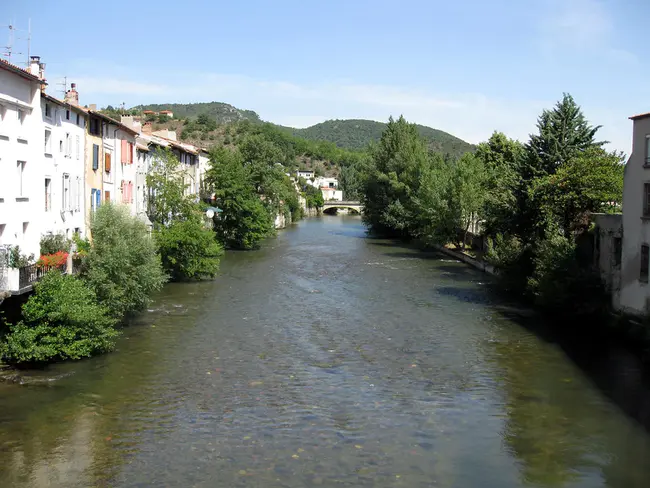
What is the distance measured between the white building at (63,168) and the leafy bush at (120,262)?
182 centimetres

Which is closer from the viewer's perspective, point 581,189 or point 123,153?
point 581,189

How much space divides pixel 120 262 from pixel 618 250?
2123cm

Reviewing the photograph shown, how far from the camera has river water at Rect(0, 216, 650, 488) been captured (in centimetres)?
1603

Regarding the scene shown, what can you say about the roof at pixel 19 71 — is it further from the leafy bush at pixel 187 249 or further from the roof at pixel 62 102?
the leafy bush at pixel 187 249

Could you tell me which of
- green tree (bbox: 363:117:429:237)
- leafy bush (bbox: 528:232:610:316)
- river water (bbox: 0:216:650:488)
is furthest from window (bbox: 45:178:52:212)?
green tree (bbox: 363:117:429:237)

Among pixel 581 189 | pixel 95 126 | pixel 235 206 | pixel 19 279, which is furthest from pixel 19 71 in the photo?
pixel 235 206

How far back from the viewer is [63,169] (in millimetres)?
31219

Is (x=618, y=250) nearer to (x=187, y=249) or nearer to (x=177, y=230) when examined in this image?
(x=187, y=249)

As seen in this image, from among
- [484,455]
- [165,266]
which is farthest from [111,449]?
[165,266]

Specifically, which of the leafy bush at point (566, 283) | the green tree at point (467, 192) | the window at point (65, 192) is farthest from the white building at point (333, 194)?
the window at point (65, 192)

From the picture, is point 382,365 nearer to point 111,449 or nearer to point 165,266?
point 111,449

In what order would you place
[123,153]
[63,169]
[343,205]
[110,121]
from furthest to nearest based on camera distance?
[343,205], [123,153], [110,121], [63,169]

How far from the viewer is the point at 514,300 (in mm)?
39344

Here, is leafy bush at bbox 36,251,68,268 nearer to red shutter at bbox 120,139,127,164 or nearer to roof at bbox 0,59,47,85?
roof at bbox 0,59,47,85
